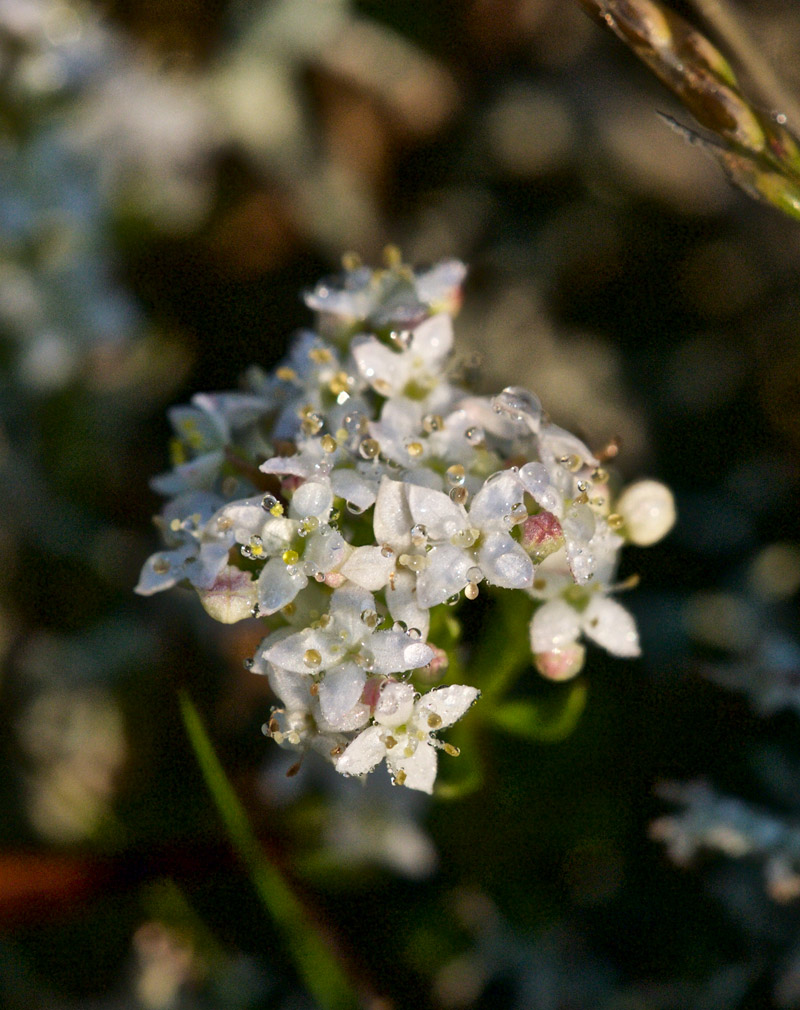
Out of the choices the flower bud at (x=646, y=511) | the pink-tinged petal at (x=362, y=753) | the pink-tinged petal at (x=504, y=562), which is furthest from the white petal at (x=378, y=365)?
the pink-tinged petal at (x=362, y=753)

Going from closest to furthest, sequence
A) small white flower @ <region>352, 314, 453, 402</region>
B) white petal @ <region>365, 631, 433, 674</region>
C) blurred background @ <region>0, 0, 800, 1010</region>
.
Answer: white petal @ <region>365, 631, 433, 674</region> → small white flower @ <region>352, 314, 453, 402</region> → blurred background @ <region>0, 0, 800, 1010</region>

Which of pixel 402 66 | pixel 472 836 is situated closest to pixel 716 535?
pixel 472 836

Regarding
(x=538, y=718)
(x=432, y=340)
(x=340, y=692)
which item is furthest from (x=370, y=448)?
(x=538, y=718)

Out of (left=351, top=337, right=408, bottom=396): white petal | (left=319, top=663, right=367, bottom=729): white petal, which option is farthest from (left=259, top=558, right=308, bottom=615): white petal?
(left=351, top=337, right=408, bottom=396): white petal

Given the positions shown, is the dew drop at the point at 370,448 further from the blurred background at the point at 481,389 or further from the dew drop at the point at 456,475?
the blurred background at the point at 481,389

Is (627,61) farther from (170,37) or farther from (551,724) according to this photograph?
(551,724)

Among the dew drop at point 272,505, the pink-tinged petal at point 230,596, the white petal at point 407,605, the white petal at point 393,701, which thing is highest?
the white petal at point 407,605

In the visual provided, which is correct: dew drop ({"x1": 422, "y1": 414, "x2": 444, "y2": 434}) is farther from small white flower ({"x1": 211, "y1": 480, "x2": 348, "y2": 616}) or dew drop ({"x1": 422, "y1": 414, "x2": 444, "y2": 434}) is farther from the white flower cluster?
small white flower ({"x1": 211, "y1": 480, "x2": 348, "y2": 616})

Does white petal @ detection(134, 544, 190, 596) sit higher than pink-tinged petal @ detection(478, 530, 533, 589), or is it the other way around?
pink-tinged petal @ detection(478, 530, 533, 589)
